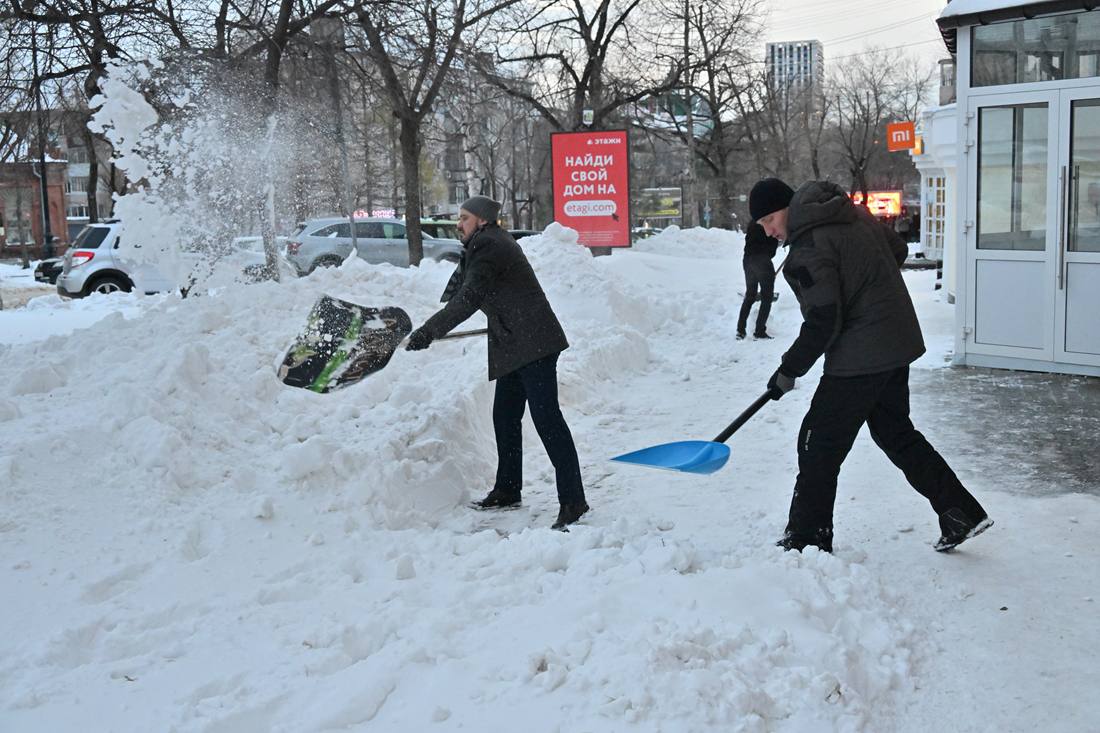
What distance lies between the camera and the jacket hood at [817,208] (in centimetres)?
415

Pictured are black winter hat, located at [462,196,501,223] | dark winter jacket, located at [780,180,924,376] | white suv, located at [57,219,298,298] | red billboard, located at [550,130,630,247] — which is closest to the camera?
dark winter jacket, located at [780,180,924,376]

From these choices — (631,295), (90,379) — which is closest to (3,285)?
(631,295)

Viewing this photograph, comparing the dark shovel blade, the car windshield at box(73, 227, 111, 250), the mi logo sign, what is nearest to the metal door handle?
the dark shovel blade

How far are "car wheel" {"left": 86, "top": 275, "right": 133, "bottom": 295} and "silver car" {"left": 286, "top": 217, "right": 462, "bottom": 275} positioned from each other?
305 cm

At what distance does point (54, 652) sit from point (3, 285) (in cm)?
2801

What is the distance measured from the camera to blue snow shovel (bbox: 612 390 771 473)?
4.70 meters

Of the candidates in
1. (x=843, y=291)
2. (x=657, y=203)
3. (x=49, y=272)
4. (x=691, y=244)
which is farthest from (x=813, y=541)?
(x=657, y=203)

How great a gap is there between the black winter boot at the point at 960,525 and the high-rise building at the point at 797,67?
159 feet

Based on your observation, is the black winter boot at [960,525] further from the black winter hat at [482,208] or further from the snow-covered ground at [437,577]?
the black winter hat at [482,208]

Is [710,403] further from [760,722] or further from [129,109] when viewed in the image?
[129,109]

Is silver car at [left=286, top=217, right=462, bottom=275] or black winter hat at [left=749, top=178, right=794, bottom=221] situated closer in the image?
black winter hat at [left=749, top=178, right=794, bottom=221]

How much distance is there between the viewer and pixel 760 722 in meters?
2.92

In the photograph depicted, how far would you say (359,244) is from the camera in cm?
2197

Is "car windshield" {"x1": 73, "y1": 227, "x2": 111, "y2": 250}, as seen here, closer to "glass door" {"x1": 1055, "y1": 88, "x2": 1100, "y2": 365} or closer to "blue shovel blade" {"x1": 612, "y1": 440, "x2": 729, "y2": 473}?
"glass door" {"x1": 1055, "y1": 88, "x2": 1100, "y2": 365}
